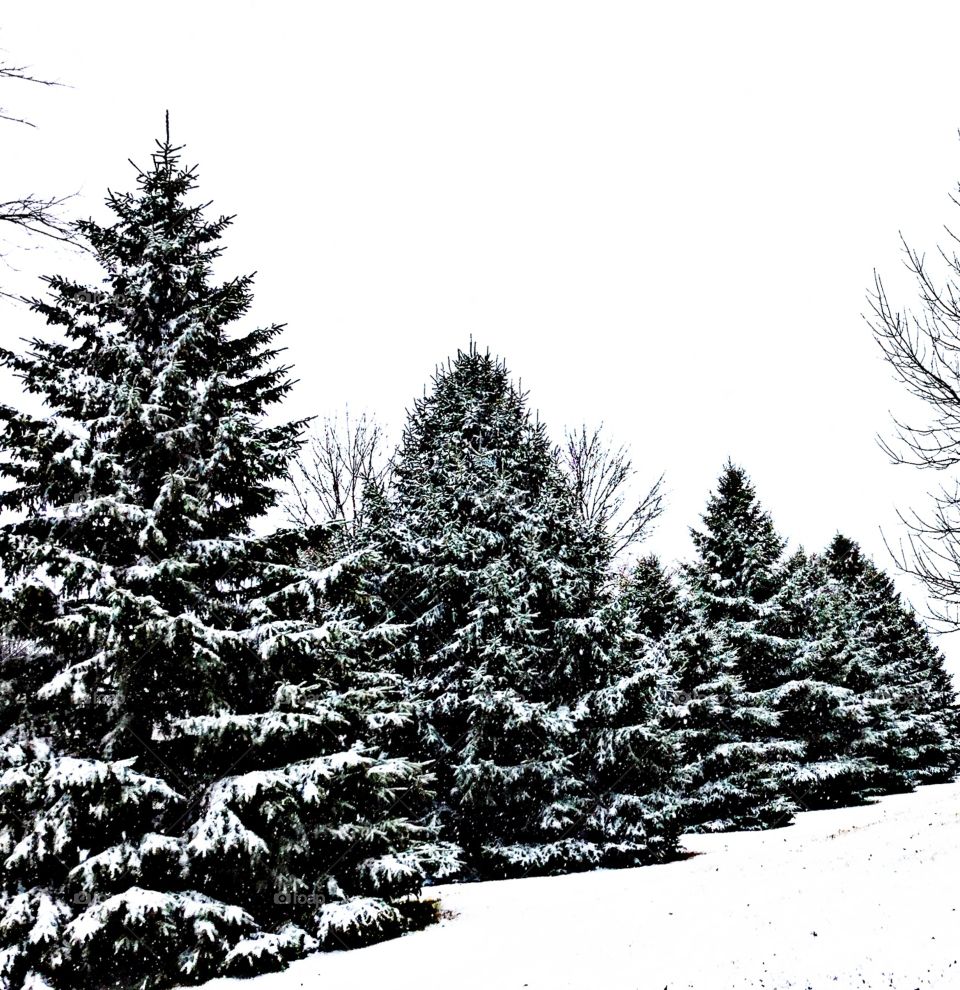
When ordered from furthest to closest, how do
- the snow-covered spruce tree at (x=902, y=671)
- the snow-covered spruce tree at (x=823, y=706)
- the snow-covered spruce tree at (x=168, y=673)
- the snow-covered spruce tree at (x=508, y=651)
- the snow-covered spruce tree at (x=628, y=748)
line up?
the snow-covered spruce tree at (x=902, y=671), the snow-covered spruce tree at (x=823, y=706), the snow-covered spruce tree at (x=628, y=748), the snow-covered spruce tree at (x=508, y=651), the snow-covered spruce tree at (x=168, y=673)

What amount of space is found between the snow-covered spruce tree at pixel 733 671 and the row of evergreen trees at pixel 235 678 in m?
3.85

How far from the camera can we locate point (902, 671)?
3694 centimetres

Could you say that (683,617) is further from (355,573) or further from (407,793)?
(355,573)

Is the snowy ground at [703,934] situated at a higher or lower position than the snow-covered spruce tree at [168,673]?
lower

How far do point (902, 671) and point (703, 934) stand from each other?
110 ft

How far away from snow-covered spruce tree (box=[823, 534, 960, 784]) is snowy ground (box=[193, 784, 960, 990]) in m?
21.8

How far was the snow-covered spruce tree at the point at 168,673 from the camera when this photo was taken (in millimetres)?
8836

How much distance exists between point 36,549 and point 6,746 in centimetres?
246

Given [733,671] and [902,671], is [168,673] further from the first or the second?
[902,671]

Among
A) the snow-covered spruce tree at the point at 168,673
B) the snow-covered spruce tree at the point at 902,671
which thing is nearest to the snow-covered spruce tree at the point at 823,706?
the snow-covered spruce tree at the point at 902,671

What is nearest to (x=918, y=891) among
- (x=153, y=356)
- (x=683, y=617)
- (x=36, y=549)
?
(x=36, y=549)

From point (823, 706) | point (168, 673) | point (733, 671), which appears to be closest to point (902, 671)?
point (823, 706)

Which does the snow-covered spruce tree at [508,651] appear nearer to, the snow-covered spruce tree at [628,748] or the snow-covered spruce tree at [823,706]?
the snow-covered spruce tree at [628,748]

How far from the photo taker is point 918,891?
9727 mm
